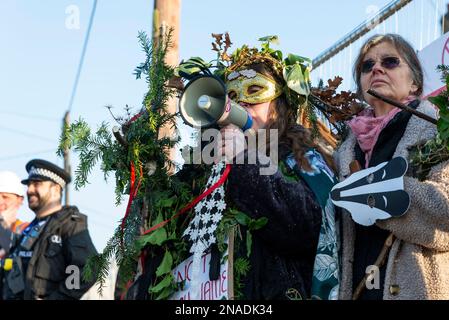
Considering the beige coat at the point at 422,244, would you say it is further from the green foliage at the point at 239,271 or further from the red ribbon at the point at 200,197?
the red ribbon at the point at 200,197

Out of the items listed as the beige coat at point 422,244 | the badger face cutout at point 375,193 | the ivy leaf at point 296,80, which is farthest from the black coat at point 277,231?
the ivy leaf at point 296,80

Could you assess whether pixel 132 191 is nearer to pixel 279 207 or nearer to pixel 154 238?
pixel 154 238

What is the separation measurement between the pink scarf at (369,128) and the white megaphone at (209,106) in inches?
19.4

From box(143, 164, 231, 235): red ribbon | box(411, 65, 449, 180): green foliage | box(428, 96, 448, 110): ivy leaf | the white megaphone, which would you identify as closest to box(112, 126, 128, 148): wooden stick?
the white megaphone

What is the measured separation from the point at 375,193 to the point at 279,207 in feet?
1.38

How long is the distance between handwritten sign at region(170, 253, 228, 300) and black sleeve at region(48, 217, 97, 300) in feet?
5.96

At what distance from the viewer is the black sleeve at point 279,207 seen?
375cm

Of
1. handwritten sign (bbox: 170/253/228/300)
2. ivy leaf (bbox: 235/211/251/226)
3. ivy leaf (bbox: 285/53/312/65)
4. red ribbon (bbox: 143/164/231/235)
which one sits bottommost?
handwritten sign (bbox: 170/253/228/300)

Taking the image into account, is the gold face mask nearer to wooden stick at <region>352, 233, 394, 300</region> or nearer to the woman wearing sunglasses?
the woman wearing sunglasses

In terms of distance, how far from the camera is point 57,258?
6.01 meters

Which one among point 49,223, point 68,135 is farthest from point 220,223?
point 49,223

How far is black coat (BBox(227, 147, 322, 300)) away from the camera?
12.3 ft

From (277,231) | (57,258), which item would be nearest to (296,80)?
(277,231)

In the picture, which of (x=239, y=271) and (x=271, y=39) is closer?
(x=239, y=271)
